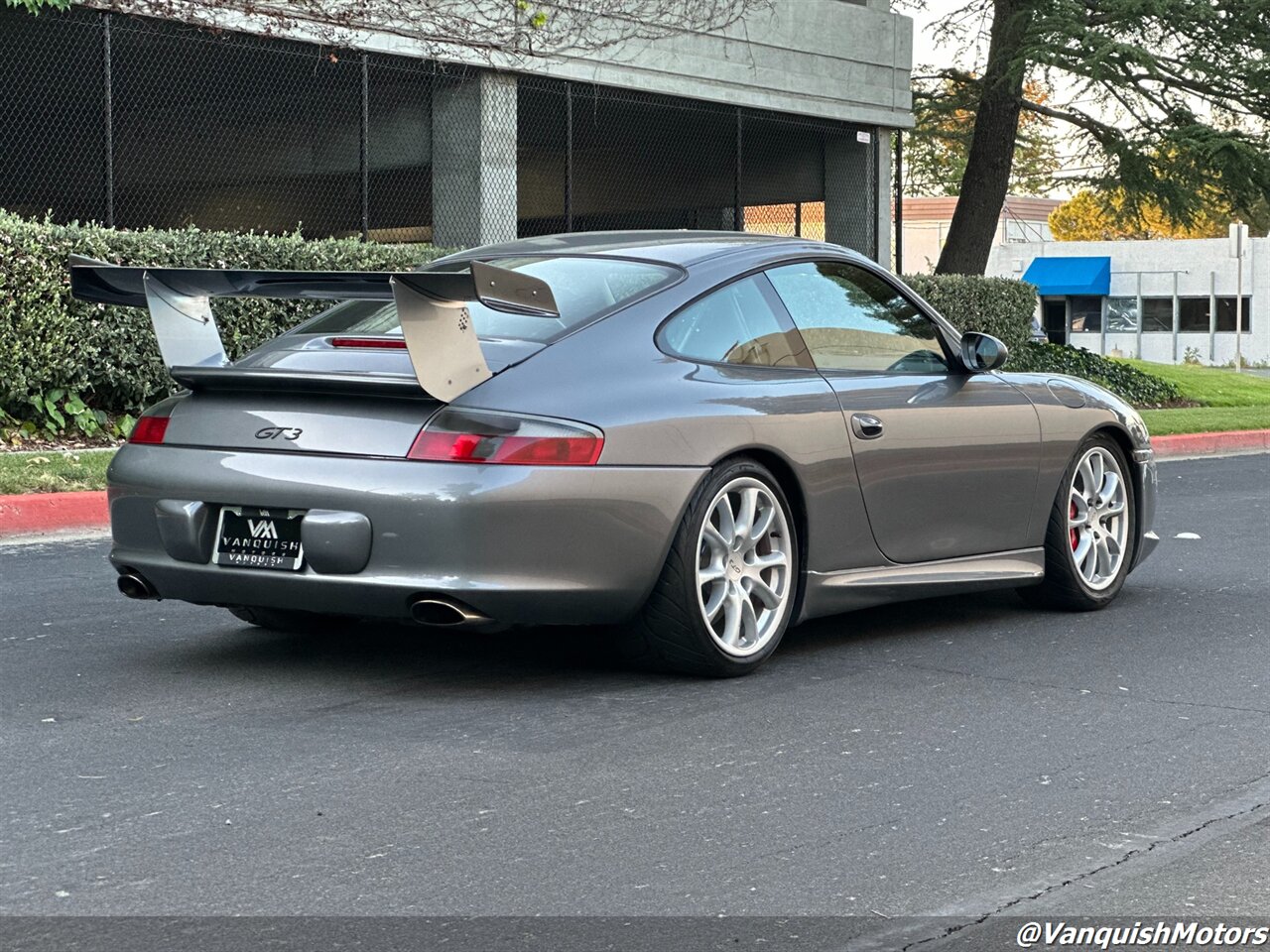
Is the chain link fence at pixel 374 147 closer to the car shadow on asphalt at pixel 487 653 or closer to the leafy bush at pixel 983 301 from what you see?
the leafy bush at pixel 983 301

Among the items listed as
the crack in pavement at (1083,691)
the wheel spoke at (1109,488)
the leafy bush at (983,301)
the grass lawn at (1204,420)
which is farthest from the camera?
the leafy bush at (983,301)

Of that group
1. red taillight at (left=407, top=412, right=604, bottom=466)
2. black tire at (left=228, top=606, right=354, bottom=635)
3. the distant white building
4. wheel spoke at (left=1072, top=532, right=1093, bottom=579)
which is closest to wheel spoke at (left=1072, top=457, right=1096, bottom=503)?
wheel spoke at (left=1072, top=532, right=1093, bottom=579)

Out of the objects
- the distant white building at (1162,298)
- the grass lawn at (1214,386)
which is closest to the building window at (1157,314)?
the distant white building at (1162,298)

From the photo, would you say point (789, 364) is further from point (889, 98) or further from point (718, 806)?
point (889, 98)

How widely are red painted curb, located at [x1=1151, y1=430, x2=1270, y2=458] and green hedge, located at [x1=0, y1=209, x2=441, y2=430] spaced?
906cm

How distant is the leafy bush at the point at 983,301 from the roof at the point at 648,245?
15.6 metres

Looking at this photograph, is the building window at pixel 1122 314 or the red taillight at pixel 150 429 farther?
the building window at pixel 1122 314

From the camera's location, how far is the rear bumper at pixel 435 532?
5.13 m

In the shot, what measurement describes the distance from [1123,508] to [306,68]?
48.3 feet

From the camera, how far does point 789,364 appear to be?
6102 millimetres

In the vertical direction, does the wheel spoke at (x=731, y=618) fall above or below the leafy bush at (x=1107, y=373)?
below

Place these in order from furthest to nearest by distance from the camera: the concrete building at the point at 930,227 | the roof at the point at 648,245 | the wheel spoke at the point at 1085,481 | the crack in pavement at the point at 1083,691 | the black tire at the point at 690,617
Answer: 1. the concrete building at the point at 930,227
2. the wheel spoke at the point at 1085,481
3. the roof at the point at 648,245
4. the crack in pavement at the point at 1083,691
5. the black tire at the point at 690,617

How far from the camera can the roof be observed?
6.19m

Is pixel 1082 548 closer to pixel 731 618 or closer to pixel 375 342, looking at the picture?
pixel 731 618
